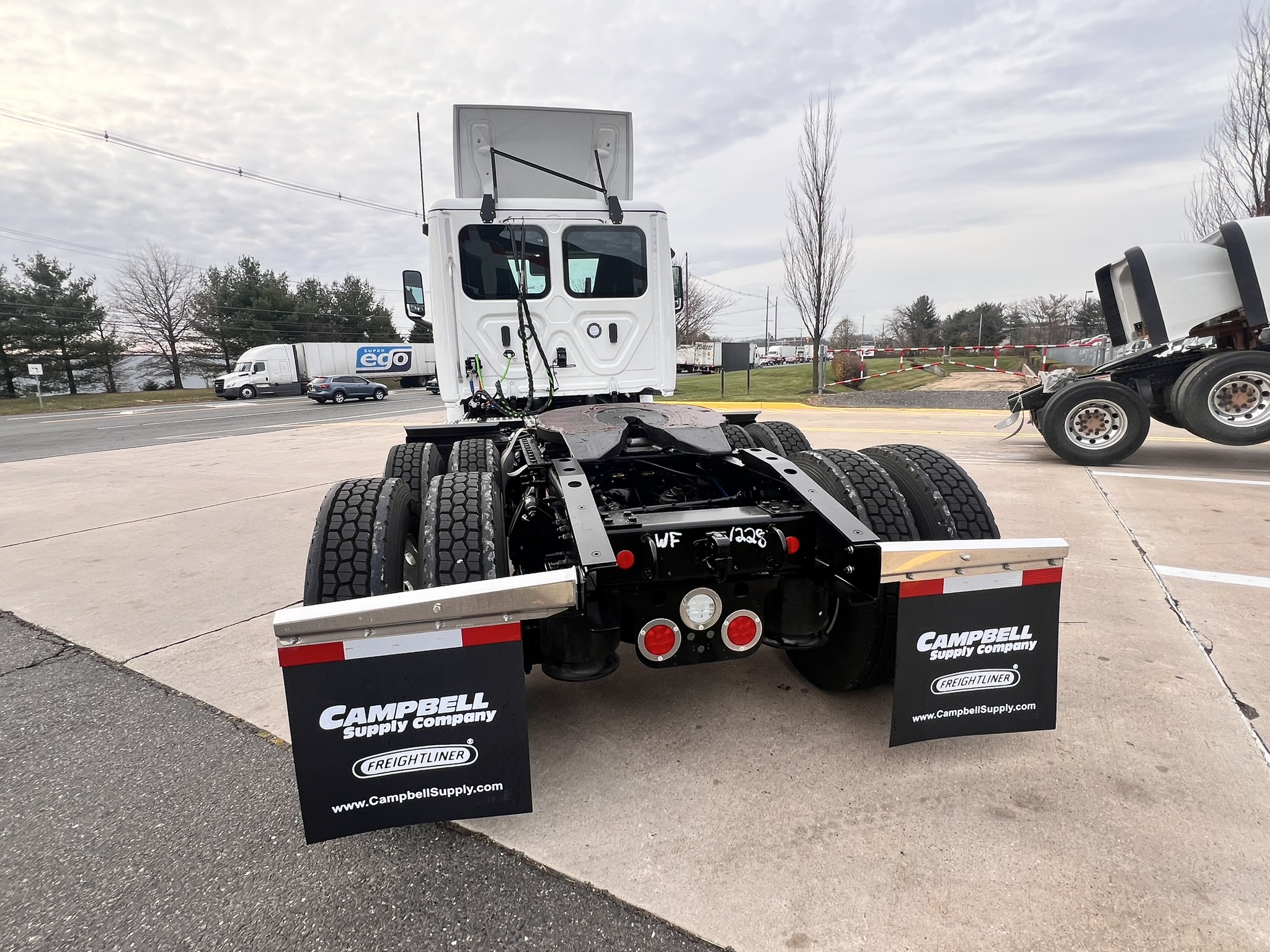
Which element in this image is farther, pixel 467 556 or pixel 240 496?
pixel 240 496

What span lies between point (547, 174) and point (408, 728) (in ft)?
16.1

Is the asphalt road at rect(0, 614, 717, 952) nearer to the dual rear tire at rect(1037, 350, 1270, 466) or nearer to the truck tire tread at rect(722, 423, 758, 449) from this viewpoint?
the truck tire tread at rect(722, 423, 758, 449)

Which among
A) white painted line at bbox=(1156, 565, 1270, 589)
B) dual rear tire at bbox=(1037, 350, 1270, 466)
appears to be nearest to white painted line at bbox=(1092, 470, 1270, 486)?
dual rear tire at bbox=(1037, 350, 1270, 466)

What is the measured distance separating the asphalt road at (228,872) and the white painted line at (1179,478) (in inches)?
298

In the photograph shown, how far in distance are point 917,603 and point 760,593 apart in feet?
1.69

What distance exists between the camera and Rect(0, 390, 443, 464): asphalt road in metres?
14.8

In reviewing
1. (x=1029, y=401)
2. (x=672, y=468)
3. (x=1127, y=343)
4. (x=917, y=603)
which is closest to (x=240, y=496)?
(x=672, y=468)

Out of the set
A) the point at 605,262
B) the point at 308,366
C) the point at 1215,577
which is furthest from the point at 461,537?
the point at 308,366

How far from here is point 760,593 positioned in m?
2.39

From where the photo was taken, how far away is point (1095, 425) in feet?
25.8

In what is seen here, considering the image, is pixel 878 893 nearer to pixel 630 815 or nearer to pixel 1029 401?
pixel 630 815

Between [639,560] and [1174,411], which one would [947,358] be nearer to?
[1174,411]

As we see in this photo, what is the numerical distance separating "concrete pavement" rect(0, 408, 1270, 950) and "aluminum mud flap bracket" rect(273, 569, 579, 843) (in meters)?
0.30

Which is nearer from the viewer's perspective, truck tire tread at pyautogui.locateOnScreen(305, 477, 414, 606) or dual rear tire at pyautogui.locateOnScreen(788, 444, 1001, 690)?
truck tire tread at pyautogui.locateOnScreen(305, 477, 414, 606)
